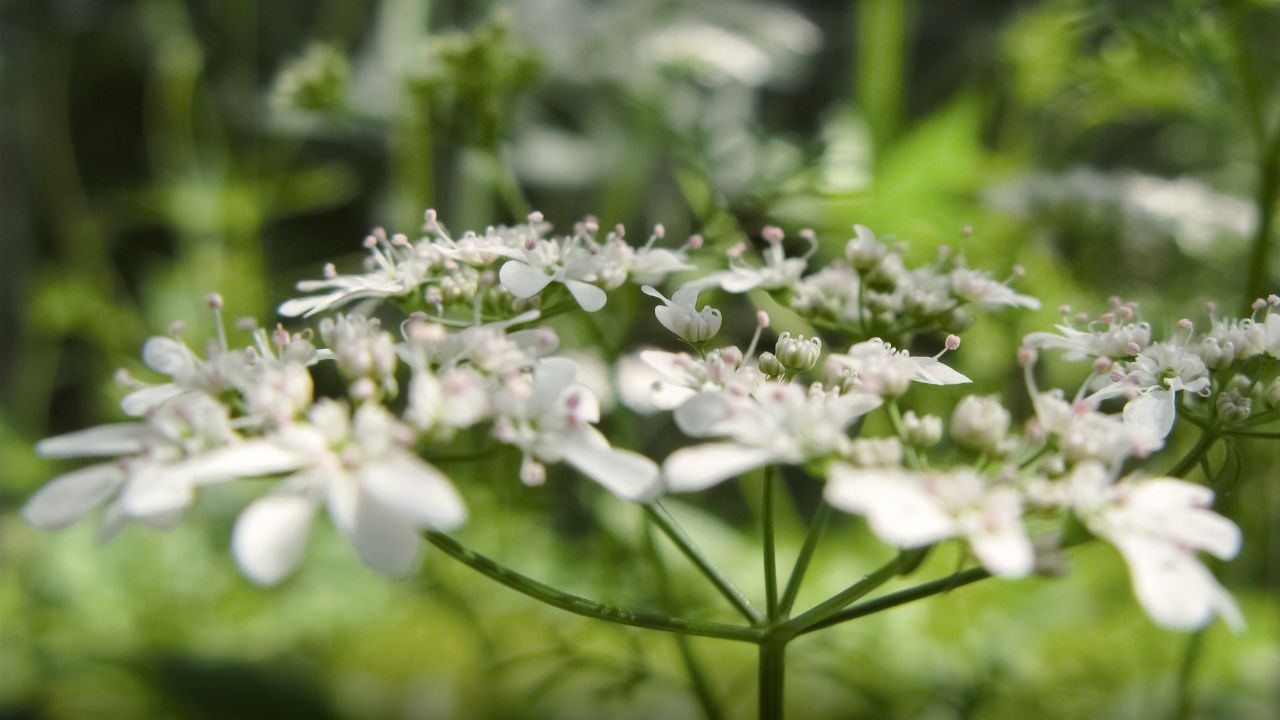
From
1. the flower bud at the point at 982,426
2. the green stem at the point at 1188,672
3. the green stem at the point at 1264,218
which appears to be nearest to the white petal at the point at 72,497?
the flower bud at the point at 982,426

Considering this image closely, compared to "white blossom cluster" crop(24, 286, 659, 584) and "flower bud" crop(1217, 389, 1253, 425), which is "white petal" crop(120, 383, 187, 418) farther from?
"flower bud" crop(1217, 389, 1253, 425)

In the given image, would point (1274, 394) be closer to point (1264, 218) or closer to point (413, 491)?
point (1264, 218)

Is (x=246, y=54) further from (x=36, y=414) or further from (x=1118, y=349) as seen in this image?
(x=1118, y=349)

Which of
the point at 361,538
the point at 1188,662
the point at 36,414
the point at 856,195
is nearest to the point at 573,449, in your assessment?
the point at 361,538

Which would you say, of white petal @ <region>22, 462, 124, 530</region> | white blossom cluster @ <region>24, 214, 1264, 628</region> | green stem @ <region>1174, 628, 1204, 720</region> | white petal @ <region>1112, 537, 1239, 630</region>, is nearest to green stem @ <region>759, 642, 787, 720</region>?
white blossom cluster @ <region>24, 214, 1264, 628</region>

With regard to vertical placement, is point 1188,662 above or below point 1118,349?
below

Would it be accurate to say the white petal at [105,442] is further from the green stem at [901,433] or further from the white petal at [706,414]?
the green stem at [901,433]

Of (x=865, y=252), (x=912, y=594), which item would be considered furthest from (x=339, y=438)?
(x=865, y=252)
